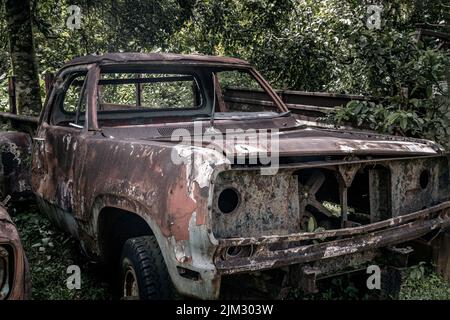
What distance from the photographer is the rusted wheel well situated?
126 inches

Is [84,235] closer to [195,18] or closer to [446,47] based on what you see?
[446,47]

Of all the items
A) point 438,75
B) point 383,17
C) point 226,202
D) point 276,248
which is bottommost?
point 276,248

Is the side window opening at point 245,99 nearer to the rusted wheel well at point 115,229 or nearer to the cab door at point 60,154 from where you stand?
the cab door at point 60,154

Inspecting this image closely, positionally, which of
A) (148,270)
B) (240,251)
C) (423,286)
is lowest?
(423,286)

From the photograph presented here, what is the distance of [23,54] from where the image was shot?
690 centimetres

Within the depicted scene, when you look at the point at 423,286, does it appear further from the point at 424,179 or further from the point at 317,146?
the point at 317,146

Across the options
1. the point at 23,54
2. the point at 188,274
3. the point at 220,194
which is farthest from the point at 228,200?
the point at 23,54

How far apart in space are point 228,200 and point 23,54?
17.5 feet

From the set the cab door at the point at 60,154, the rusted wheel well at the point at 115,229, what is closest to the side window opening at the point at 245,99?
the cab door at the point at 60,154

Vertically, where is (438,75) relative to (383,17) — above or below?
below

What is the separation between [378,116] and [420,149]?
198 cm

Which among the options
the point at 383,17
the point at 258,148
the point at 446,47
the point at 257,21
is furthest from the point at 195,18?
the point at 258,148

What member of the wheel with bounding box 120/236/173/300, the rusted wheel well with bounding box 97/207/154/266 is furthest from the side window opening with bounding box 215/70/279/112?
the wheel with bounding box 120/236/173/300

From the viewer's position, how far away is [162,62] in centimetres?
400
